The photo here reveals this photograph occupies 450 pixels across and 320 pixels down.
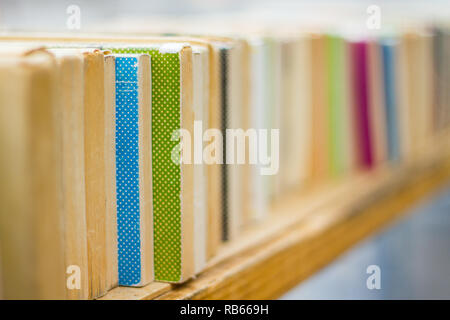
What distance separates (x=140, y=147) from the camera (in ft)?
2.92

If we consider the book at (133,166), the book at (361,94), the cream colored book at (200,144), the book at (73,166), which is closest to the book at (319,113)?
the book at (361,94)

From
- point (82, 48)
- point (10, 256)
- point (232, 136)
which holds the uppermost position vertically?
point (82, 48)

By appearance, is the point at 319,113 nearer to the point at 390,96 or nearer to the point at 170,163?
the point at 390,96

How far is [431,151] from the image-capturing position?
1945mm

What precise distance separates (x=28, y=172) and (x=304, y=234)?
0.69 m

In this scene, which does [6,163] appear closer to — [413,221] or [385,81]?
[385,81]

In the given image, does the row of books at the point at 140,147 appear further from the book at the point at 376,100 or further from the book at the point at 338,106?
the book at the point at 376,100

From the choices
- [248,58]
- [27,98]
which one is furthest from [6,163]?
[248,58]

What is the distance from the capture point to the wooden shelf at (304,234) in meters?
1.01

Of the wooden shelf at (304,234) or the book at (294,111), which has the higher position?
the book at (294,111)

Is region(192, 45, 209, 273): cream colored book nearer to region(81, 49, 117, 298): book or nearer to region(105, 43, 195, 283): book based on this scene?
region(105, 43, 195, 283): book

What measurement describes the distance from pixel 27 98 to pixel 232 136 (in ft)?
1.65

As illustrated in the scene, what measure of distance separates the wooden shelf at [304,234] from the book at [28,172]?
0.66ft

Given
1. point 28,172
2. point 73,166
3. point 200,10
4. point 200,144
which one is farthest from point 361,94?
point 200,10
